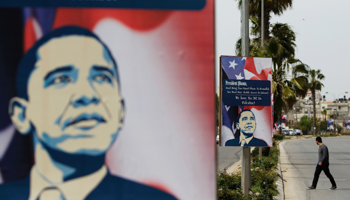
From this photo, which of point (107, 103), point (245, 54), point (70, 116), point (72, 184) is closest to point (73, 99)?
point (70, 116)

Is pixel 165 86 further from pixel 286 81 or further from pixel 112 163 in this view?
pixel 286 81

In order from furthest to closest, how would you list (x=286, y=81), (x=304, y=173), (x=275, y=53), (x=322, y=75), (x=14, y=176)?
(x=322, y=75)
(x=286, y=81)
(x=275, y=53)
(x=304, y=173)
(x=14, y=176)

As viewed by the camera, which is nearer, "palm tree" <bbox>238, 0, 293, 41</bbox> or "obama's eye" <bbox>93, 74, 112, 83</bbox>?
"obama's eye" <bbox>93, 74, 112, 83</bbox>

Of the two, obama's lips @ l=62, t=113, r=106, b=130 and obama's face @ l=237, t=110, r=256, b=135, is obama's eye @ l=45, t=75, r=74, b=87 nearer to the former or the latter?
obama's lips @ l=62, t=113, r=106, b=130

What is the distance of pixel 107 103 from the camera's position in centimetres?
311

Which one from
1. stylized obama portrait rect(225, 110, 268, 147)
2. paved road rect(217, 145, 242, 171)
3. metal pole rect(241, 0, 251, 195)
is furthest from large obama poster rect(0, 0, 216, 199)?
paved road rect(217, 145, 242, 171)

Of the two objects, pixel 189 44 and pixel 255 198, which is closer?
pixel 189 44

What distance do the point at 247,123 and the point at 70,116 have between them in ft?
22.3

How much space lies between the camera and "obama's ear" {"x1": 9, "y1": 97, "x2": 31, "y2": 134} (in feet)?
10.1

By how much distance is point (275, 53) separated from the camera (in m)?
21.0

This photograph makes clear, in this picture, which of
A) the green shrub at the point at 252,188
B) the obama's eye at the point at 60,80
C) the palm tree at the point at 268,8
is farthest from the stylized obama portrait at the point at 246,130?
the palm tree at the point at 268,8

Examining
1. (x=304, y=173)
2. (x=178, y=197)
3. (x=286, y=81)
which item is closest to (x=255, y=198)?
(x=178, y=197)

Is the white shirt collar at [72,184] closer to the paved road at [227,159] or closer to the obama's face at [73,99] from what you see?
the obama's face at [73,99]

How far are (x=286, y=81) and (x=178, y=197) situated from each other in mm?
21412
